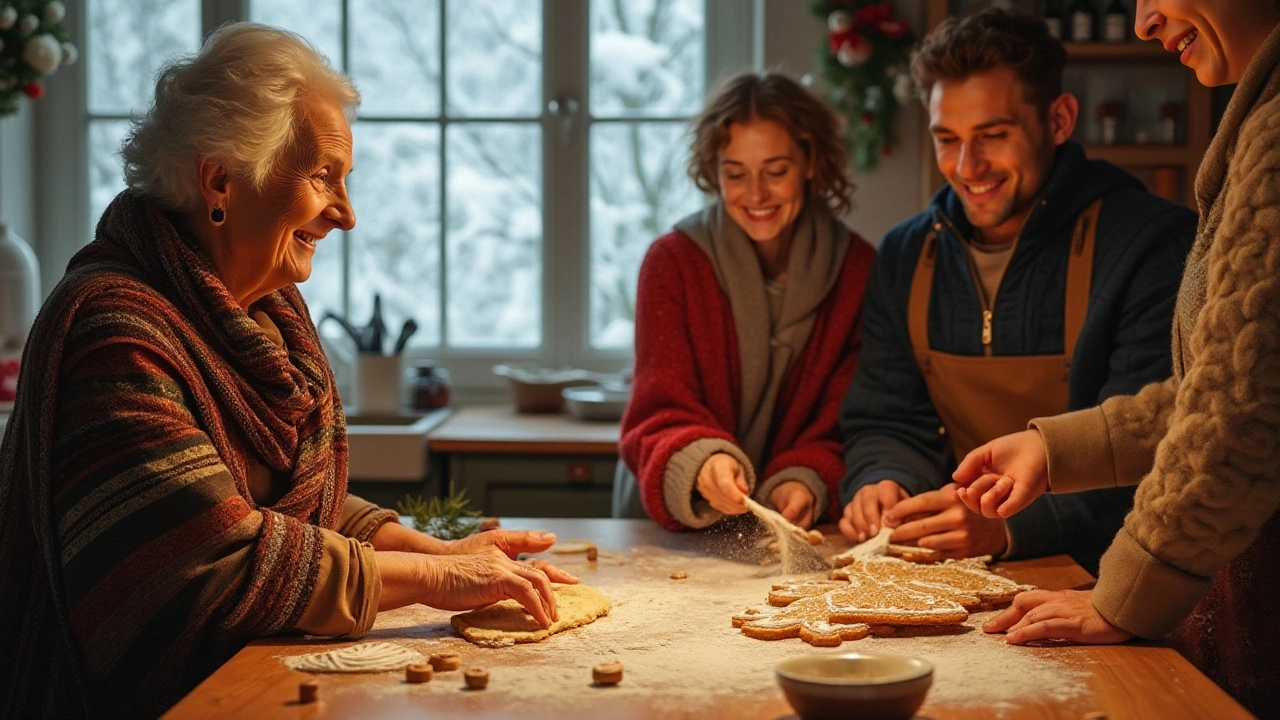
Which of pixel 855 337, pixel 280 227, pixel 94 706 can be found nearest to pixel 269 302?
pixel 280 227

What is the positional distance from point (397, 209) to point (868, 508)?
8.56ft

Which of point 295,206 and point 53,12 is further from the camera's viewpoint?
point 53,12

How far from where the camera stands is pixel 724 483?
2.33 m

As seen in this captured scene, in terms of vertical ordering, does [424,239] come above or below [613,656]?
above

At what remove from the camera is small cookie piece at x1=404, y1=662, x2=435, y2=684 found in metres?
1.51

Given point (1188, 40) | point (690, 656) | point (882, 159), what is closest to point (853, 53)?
point (882, 159)

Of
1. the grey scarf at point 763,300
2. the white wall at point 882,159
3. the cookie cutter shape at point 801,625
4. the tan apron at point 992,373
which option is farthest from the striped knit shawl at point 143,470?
the white wall at point 882,159

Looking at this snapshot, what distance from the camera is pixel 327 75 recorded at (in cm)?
189

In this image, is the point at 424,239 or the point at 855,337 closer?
the point at 855,337

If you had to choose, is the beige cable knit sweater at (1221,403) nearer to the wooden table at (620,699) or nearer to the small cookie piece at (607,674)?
the wooden table at (620,699)

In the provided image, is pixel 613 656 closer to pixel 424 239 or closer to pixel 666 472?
pixel 666 472

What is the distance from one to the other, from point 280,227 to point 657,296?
107 centimetres

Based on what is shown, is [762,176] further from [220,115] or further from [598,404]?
[598,404]

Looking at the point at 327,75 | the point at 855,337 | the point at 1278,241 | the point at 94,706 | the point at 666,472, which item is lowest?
the point at 94,706
